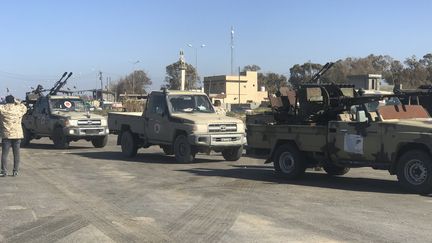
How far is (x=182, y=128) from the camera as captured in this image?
16531mm

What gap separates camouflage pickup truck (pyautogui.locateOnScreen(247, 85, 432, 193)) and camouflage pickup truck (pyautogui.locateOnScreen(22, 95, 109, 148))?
9487 millimetres

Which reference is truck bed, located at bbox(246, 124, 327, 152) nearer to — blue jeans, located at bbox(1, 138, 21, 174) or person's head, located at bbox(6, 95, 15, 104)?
blue jeans, located at bbox(1, 138, 21, 174)

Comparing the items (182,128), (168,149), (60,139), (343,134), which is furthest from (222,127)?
(60,139)

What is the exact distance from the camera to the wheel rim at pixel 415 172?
35.0 ft

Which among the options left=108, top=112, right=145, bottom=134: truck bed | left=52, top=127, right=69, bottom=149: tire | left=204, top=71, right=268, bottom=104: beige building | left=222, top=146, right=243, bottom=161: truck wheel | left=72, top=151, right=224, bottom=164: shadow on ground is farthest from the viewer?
left=204, top=71, right=268, bottom=104: beige building

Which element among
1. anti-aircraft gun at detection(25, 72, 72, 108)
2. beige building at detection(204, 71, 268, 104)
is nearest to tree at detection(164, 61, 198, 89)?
beige building at detection(204, 71, 268, 104)

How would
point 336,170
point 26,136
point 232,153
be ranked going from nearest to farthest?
point 336,170 → point 232,153 → point 26,136

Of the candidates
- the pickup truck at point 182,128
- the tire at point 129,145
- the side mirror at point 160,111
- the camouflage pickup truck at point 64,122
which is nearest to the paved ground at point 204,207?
the pickup truck at point 182,128

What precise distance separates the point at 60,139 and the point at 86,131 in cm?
115

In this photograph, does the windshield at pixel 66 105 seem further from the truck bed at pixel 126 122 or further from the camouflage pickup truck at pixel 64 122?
the truck bed at pixel 126 122

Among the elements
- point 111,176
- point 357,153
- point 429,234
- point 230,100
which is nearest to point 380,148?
point 357,153

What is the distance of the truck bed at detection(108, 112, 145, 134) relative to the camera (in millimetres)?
18625

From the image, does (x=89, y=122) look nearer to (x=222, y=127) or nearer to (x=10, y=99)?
(x=222, y=127)

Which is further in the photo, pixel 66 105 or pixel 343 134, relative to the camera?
pixel 66 105
